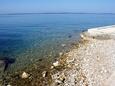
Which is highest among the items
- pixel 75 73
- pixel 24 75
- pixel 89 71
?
pixel 89 71

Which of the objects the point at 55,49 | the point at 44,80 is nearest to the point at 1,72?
the point at 44,80

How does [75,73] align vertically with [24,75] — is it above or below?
above

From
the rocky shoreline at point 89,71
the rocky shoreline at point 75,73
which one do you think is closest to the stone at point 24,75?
the rocky shoreline at point 75,73

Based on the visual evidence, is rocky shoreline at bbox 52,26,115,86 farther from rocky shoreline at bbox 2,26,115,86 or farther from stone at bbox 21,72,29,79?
stone at bbox 21,72,29,79

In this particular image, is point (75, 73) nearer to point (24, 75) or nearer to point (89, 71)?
point (89, 71)

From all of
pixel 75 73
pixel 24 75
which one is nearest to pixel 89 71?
pixel 75 73

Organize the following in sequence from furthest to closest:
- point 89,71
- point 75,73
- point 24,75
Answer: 1. point 24,75
2. point 75,73
3. point 89,71

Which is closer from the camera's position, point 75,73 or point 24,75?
point 75,73

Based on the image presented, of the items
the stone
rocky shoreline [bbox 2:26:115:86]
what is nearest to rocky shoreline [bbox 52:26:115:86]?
rocky shoreline [bbox 2:26:115:86]

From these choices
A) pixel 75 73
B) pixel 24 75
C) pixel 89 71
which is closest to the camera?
pixel 89 71

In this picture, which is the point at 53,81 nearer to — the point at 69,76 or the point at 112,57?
the point at 69,76

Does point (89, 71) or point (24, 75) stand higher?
point (89, 71)

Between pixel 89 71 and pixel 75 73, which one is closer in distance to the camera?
pixel 89 71

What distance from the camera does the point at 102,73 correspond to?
43.5 ft
